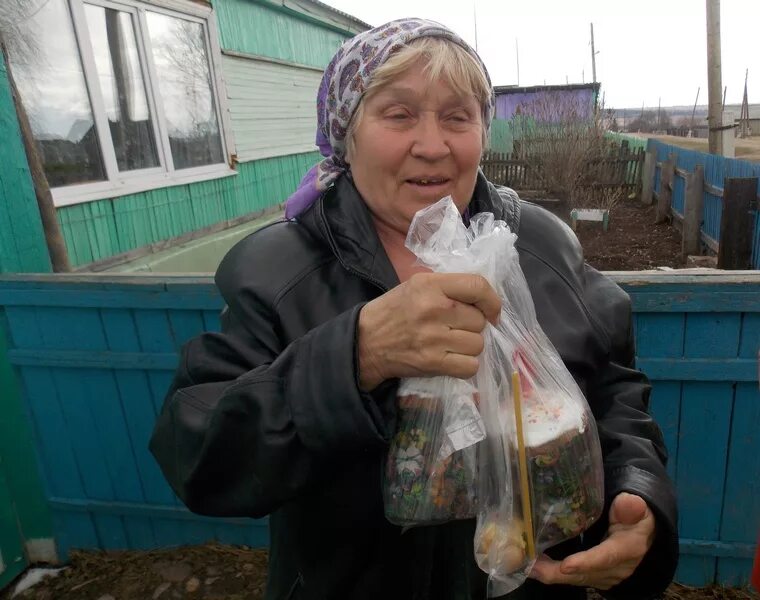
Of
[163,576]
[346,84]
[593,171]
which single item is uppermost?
[346,84]

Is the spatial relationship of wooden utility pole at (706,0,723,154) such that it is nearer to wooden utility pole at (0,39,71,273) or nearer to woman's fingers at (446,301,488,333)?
wooden utility pole at (0,39,71,273)

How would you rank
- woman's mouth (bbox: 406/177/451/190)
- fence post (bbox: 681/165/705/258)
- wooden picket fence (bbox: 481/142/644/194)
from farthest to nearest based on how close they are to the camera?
1. wooden picket fence (bbox: 481/142/644/194)
2. fence post (bbox: 681/165/705/258)
3. woman's mouth (bbox: 406/177/451/190)

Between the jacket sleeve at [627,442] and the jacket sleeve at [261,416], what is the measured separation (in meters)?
0.59

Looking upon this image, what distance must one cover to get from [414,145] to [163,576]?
268 cm

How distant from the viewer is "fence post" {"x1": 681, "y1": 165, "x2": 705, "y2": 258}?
29.3 ft

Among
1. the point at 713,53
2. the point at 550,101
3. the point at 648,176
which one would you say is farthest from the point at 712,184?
the point at 550,101

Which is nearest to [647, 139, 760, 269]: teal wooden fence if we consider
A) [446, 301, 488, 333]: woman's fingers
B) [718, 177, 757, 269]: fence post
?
[718, 177, 757, 269]: fence post

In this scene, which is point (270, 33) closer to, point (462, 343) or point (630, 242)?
point (462, 343)

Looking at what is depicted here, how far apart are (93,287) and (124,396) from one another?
561 mm

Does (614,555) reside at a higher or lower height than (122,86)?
lower

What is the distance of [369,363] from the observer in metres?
1.02

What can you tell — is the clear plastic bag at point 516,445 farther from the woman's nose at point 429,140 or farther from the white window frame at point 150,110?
the white window frame at point 150,110

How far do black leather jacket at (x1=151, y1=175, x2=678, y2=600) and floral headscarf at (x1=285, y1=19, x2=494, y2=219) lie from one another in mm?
68

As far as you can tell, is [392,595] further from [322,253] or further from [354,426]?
[322,253]
